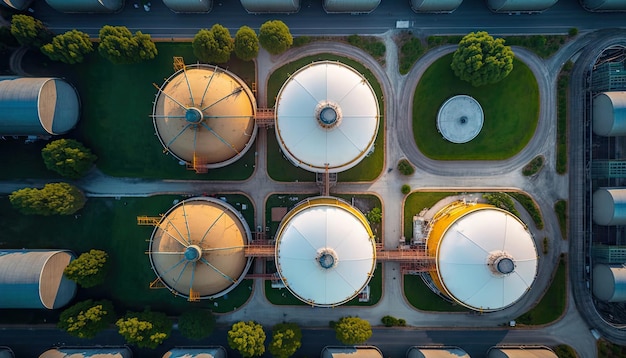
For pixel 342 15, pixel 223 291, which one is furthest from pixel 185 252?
pixel 342 15

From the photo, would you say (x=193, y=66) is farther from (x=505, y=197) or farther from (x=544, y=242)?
(x=544, y=242)

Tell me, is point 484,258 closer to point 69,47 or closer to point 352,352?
point 352,352

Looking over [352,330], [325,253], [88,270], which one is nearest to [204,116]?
[325,253]

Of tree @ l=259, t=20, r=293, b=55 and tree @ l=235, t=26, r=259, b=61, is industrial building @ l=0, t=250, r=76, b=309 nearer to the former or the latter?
tree @ l=235, t=26, r=259, b=61

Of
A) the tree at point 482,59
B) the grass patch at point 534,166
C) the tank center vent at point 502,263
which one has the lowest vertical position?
the tank center vent at point 502,263

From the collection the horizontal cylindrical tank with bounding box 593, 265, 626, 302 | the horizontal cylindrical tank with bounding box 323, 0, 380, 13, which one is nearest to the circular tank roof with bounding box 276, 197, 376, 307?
the horizontal cylindrical tank with bounding box 323, 0, 380, 13

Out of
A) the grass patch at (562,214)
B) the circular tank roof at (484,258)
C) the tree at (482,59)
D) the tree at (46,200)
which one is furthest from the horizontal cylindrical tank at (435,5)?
the tree at (46,200)

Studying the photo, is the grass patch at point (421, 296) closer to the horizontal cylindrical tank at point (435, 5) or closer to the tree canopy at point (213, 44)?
the horizontal cylindrical tank at point (435, 5)
